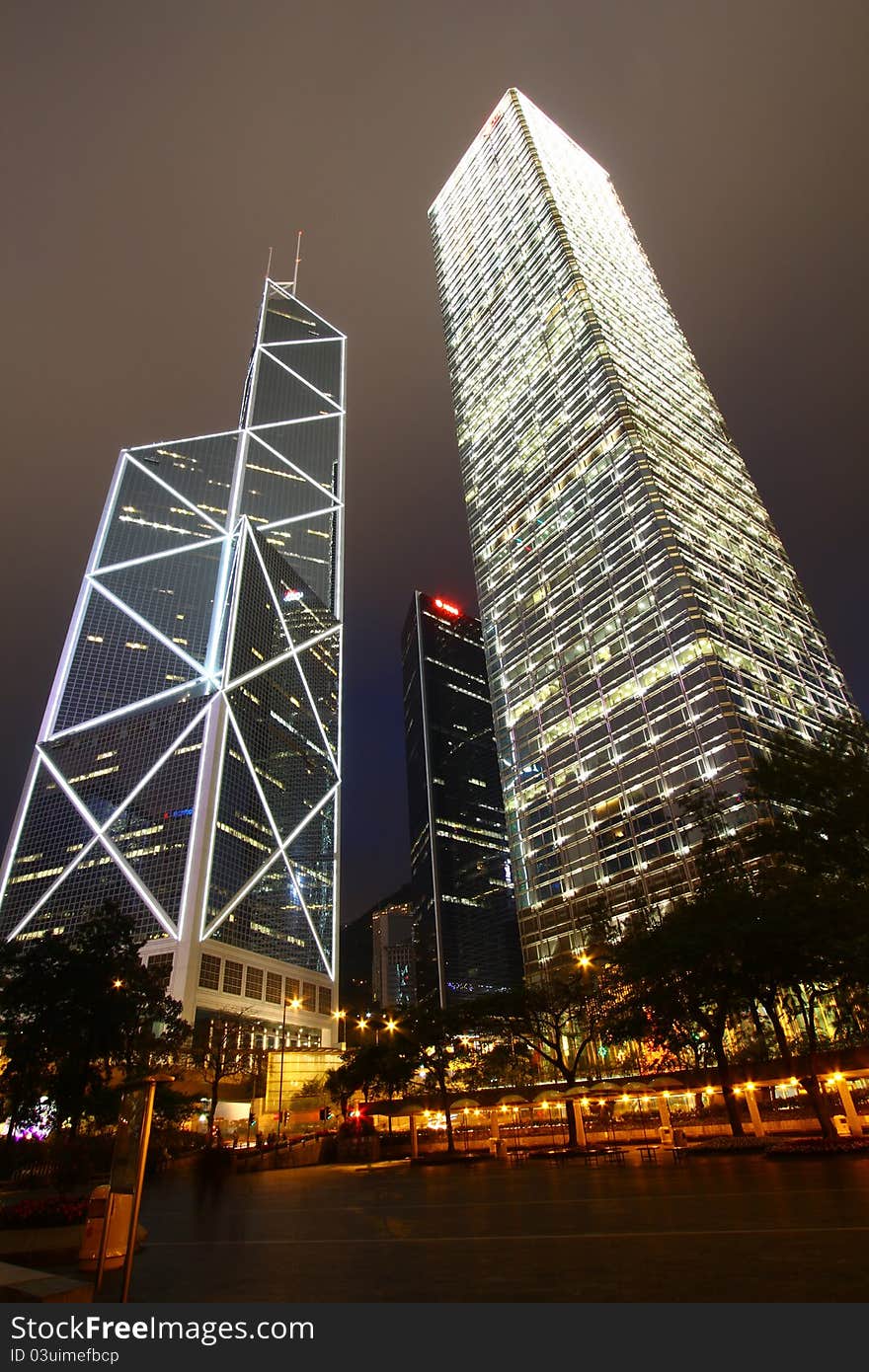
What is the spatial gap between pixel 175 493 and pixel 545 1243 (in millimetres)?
151738

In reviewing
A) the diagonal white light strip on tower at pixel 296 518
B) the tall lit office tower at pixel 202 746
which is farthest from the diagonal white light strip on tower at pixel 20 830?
the diagonal white light strip on tower at pixel 296 518

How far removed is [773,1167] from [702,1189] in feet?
18.8

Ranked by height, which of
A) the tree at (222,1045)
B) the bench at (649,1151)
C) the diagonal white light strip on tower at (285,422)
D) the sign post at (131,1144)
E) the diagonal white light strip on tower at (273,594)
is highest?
the diagonal white light strip on tower at (285,422)

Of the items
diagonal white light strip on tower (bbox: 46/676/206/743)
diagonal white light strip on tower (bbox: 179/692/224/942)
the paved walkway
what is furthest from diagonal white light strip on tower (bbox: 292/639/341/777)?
the paved walkway

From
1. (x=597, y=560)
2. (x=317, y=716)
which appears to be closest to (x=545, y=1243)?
(x=597, y=560)

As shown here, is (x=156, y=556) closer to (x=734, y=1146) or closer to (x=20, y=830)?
(x=20, y=830)

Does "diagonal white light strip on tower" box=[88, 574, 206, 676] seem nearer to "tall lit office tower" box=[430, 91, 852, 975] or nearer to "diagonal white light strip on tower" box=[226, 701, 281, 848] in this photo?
"diagonal white light strip on tower" box=[226, 701, 281, 848]

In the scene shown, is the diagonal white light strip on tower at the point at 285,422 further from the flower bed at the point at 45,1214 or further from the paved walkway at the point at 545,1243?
the paved walkway at the point at 545,1243

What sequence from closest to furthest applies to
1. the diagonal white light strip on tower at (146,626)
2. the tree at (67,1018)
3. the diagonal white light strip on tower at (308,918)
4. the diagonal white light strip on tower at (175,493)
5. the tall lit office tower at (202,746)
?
the tree at (67,1018), the tall lit office tower at (202,746), the diagonal white light strip on tower at (146,626), the diagonal white light strip on tower at (308,918), the diagonal white light strip on tower at (175,493)

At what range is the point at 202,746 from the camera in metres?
106

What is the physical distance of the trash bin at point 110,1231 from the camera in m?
10.1

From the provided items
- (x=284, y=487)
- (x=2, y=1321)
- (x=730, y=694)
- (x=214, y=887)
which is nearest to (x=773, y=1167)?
(x=2, y=1321)

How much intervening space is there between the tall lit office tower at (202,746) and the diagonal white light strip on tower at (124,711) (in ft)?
0.81

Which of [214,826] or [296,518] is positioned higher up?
[296,518]
